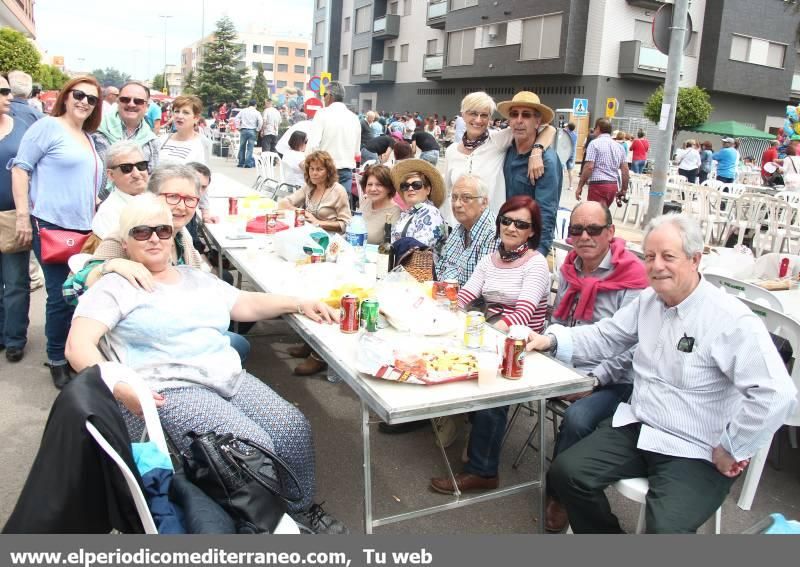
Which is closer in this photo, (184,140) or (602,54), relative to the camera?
(184,140)

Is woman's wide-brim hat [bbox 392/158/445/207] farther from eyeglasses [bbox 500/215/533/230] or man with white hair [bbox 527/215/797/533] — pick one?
man with white hair [bbox 527/215/797/533]

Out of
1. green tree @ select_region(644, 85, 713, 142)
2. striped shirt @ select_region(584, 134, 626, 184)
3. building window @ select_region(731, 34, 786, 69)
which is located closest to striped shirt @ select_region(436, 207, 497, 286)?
striped shirt @ select_region(584, 134, 626, 184)

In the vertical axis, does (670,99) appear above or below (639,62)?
below

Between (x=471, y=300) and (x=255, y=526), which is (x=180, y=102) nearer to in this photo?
(x=471, y=300)

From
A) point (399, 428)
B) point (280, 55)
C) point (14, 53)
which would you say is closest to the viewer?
point (399, 428)

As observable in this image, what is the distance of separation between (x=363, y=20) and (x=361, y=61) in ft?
8.25

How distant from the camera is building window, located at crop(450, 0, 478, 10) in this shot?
30.6 meters

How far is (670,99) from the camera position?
328 inches

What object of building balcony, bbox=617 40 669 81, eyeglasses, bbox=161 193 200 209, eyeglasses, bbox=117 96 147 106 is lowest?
eyeglasses, bbox=161 193 200 209

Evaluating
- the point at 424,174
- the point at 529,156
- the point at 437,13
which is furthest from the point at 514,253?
the point at 437,13

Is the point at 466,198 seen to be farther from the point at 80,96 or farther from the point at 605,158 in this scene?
the point at 605,158

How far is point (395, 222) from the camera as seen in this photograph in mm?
5070

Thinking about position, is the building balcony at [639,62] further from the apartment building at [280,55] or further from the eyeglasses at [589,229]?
the apartment building at [280,55]

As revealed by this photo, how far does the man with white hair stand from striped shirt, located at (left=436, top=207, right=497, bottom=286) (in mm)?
1347
